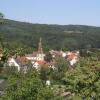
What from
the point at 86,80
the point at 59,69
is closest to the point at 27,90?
the point at 86,80

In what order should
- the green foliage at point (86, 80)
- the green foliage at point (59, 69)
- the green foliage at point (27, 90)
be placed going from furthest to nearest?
1. the green foliage at point (59, 69)
2. the green foliage at point (86, 80)
3. the green foliage at point (27, 90)

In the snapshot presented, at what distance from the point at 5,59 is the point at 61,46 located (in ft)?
425

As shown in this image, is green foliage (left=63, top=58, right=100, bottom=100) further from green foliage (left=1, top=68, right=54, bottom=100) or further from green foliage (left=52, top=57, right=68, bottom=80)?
green foliage (left=52, top=57, right=68, bottom=80)

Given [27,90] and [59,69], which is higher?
[27,90]

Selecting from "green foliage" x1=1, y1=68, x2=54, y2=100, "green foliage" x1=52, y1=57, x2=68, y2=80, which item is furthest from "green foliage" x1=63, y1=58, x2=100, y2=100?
"green foliage" x1=52, y1=57, x2=68, y2=80

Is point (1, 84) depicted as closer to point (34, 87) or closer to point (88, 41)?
point (34, 87)

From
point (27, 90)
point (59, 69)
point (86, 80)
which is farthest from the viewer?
point (59, 69)

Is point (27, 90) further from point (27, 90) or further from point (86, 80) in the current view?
point (86, 80)

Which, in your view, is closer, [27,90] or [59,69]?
[27,90]

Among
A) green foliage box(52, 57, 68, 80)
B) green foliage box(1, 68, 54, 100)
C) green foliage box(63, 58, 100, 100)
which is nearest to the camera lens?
green foliage box(1, 68, 54, 100)

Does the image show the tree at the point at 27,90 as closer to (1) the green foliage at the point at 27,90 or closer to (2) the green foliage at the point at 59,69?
(1) the green foliage at the point at 27,90

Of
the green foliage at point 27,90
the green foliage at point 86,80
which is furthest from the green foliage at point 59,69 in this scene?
the green foliage at point 27,90

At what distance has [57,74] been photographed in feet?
190

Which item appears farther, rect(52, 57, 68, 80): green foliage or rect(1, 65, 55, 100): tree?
rect(52, 57, 68, 80): green foliage
